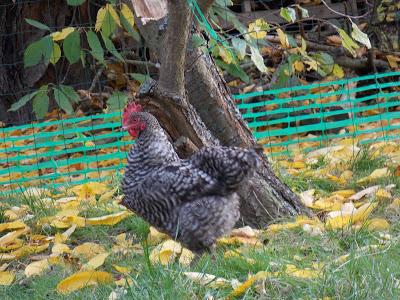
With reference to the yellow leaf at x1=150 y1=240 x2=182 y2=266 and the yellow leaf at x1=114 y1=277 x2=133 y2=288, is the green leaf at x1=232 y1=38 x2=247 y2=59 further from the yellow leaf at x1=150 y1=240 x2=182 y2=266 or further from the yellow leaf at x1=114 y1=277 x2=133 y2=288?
the yellow leaf at x1=114 y1=277 x2=133 y2=288

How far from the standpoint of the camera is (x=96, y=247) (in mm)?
4609

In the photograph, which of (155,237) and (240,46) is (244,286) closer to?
(240,46)

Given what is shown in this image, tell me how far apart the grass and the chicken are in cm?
17

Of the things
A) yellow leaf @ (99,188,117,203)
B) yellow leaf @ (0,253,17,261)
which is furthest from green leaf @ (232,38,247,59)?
yellow leaf @ (99,188,117,203)

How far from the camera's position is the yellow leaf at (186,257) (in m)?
4.02

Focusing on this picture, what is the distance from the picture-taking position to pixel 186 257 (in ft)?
14.0

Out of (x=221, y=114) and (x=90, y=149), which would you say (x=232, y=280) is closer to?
(x=221, y=114)

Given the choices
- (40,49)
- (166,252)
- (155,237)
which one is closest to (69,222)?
(155,237)

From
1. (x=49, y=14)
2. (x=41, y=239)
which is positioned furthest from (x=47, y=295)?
(x=49, y=14)

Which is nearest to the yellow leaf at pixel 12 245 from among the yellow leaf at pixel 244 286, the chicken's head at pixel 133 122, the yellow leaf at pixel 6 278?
the yellow leaf at pixel 6 278

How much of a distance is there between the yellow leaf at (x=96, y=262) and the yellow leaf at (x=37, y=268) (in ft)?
0.72

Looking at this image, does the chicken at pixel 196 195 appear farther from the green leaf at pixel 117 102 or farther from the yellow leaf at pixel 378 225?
the green leaf at pixel 117 102

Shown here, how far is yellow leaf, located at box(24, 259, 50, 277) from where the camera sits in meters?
4.25

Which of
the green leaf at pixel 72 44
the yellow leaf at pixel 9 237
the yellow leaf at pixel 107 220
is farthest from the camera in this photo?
the green leaf at pixel 72 44
